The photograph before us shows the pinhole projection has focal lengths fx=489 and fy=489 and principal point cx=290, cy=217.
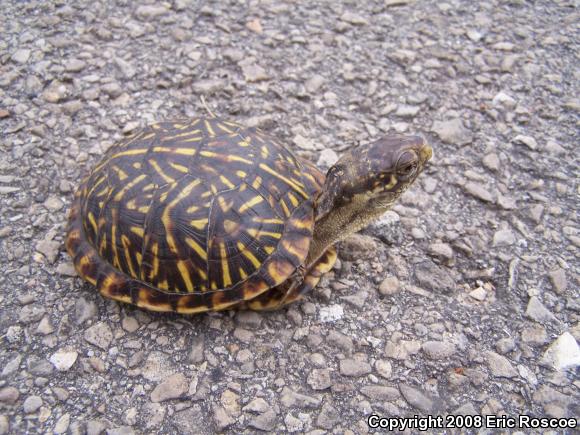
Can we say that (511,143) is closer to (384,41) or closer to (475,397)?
(384,41)

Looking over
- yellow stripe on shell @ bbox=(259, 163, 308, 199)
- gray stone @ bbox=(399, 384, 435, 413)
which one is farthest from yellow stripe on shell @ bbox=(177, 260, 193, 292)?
gray stone @ bbox=(399, 384, 435, 413)

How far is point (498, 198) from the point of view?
11.7 ft

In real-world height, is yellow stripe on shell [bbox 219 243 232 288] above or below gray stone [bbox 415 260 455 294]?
above

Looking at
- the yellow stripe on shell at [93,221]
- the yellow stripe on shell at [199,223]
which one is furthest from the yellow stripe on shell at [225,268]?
the yellow stripe on shell at [93,221]

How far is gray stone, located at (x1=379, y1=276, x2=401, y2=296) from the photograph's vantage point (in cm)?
307

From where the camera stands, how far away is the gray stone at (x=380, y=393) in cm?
261

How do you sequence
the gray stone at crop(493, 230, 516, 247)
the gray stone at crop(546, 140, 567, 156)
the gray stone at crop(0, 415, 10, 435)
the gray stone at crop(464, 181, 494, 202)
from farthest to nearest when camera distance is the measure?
1. the gray stone at crop(546, 140, 567, 156)
2. the gray stone at crop(464, 181, 494, 202)
3. the gray stone at crop(493, 230, 516, 247)
4. the gray stone at crop(0, 415, 10, 435)

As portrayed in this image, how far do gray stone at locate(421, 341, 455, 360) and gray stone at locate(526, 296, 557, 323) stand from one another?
0.56 m

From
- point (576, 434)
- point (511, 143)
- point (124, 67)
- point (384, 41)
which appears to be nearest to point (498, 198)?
point (511, 143)

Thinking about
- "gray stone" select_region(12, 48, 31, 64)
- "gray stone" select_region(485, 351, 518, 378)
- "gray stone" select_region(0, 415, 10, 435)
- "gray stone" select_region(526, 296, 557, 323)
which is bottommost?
"gray stone" select_region(0, 415, 10, 435)

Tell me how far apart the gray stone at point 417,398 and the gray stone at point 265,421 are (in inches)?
27.8

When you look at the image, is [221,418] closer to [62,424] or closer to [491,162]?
[62,424]

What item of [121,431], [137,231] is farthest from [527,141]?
[121,431]

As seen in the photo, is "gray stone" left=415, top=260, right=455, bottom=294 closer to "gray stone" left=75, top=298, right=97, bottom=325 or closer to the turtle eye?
the turtle eye
